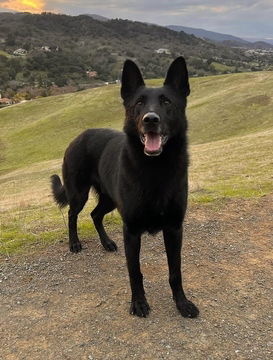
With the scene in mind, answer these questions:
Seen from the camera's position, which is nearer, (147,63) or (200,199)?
(200,199)

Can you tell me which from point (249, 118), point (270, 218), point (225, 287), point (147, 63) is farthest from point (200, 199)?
point (147, 63)

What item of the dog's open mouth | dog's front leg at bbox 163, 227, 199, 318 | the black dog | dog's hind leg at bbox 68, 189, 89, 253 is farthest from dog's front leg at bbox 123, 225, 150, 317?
dog's hind leg at bbox 68, 189, 89, 253

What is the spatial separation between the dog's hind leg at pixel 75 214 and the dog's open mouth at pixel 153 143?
2.90 metres

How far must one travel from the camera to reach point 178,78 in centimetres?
497

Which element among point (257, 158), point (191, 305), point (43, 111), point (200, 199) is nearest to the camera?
point (191, 305)

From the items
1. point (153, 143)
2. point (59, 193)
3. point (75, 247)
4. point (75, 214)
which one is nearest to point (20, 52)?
point (59, 193)

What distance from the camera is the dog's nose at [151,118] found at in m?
4.29

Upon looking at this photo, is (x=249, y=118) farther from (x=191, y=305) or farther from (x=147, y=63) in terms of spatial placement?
(x=147, y=63)

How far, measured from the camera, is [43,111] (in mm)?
56219

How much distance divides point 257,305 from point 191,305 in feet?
2.97

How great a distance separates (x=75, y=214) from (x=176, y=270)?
260 cm

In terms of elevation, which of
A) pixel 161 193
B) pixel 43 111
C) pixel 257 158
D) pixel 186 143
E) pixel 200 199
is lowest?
pixel 43 111

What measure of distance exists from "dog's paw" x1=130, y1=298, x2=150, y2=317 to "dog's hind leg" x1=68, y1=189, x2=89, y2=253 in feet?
7.45

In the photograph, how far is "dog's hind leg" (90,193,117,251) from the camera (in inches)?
284
